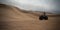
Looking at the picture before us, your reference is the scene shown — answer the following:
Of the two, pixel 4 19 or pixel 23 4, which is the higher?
pixel 23 4

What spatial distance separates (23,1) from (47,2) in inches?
16.1

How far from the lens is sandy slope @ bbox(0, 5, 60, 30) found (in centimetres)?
166

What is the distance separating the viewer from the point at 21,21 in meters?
1.69

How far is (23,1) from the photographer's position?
171 cm

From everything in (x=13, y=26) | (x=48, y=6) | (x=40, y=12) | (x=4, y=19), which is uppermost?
(x=48, y=6)

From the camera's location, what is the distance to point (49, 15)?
1727 millimetres

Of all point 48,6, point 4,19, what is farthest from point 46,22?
point 4,19

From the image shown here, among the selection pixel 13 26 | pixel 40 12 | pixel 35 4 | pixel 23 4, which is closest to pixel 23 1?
pixel 23 4

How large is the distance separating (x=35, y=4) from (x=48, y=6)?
0.23m

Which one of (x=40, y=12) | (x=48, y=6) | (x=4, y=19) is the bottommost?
(x=4, y=19)

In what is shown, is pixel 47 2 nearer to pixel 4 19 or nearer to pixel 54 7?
pixel 54 7

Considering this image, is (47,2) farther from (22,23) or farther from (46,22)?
(22,23)

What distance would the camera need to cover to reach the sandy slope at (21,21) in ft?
5.46

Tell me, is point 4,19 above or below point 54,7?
below
